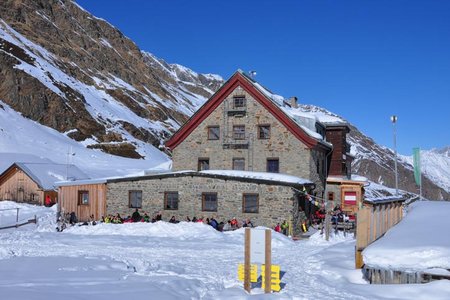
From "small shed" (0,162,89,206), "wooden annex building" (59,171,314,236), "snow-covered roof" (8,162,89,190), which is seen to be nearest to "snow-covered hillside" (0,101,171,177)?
"snow-covered roof" (8,162,89,190)

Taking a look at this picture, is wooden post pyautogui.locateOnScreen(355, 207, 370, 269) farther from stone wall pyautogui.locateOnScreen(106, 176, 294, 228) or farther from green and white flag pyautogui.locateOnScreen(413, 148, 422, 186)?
green and white flag pyautogui.locateOnScreen(413, 148, 422, 186)

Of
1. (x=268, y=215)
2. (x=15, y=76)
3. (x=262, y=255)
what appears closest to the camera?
(x=262, y=255)

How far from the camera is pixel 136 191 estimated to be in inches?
1227

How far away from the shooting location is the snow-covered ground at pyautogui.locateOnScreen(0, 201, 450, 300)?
11414 millimetres

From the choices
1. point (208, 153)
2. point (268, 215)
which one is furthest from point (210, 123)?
point (268, 215)

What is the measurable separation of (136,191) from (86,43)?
14261 centimetres

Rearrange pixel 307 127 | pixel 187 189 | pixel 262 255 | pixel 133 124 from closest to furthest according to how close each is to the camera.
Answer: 1. pixel 262 255
2. pixel 187 189
3. pixel 307 127
4. pixel 133 124

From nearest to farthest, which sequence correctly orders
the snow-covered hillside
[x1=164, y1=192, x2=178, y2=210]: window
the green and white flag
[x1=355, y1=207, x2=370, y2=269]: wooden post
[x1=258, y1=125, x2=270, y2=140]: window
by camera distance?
[x1=355, y1=207, x2=370, y2=269]: wooden post
[x1=164, y1=192, x2=178, y2=210]: window
[x1=258, y1=125, x2=270, y2=140]: window
the green and white flag
the snow-covered hillside

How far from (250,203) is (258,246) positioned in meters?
16.2

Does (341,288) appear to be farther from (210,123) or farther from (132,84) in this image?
(132,84)

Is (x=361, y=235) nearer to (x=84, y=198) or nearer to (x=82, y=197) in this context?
(x=84, y=198)

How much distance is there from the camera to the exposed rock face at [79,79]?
95438 mm

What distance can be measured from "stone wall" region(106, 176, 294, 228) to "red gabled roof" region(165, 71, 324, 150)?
5353 millimetres

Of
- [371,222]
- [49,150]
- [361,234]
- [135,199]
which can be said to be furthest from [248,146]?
[49,150]
